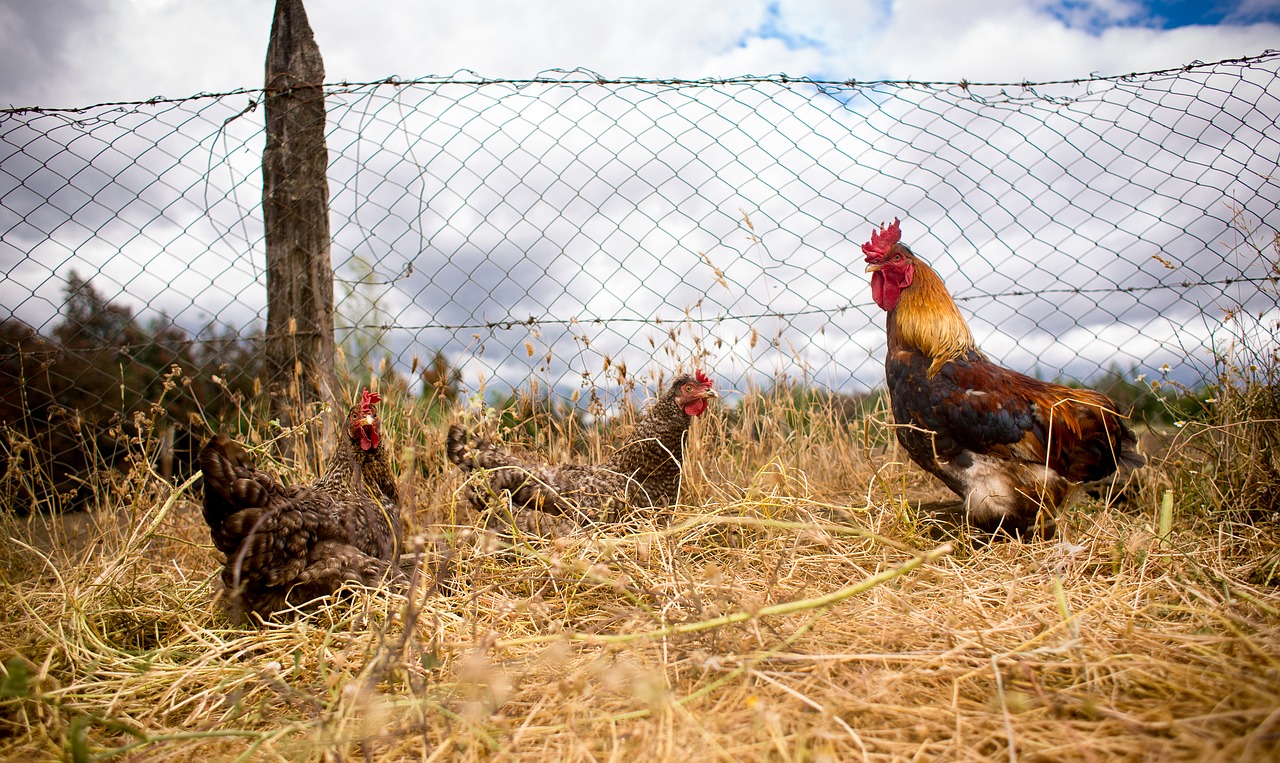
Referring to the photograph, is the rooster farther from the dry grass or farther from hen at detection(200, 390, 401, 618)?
hen at detection(200, 390, 401, 618)

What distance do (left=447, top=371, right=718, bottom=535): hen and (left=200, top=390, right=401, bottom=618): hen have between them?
73cm

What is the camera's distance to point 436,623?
5.80 ft

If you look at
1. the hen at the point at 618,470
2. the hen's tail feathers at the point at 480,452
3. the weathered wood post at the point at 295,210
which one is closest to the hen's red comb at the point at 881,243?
the hen at the point at 618,470

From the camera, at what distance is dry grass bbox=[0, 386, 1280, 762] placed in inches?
48.2

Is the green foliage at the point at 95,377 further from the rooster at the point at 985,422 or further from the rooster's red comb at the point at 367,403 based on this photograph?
the rooster at the point at 985,422

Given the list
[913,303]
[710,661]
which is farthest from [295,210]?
[710,661]

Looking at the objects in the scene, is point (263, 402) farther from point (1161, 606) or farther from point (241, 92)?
point (1161, 606)

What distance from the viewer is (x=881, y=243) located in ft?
11.2

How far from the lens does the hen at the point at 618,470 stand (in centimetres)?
340

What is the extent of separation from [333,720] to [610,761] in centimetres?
66

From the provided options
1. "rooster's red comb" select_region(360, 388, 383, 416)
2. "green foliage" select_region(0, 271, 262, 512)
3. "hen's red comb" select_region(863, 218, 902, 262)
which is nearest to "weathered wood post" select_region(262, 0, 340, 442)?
"green foliage" select_region(0, 271, 262, 512)

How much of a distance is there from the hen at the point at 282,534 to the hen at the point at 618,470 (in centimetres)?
73

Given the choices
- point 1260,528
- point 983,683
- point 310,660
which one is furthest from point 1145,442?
point 310,660

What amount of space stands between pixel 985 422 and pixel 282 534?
9.73 ft
